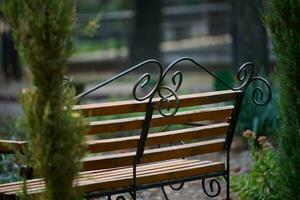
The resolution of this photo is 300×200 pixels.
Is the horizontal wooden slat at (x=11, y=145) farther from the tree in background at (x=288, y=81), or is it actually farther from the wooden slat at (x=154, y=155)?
the tree in background at (x=288, y=81)

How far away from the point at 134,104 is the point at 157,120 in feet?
0.79

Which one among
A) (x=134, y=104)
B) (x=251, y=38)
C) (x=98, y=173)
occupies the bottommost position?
(x=251, y=38)

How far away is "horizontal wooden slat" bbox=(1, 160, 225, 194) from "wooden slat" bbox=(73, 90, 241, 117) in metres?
0.41

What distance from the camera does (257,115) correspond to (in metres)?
9.27

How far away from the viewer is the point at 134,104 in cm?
520

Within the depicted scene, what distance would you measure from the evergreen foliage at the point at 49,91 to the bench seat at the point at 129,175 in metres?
0.26

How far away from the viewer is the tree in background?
498cm

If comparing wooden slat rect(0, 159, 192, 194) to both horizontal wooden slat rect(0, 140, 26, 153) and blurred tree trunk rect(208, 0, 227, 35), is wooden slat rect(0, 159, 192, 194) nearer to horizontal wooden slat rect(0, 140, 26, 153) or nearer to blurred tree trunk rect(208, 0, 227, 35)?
horizontal wooden slat rect(0, 140, 26, 153)

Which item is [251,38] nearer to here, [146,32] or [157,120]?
[157,120]

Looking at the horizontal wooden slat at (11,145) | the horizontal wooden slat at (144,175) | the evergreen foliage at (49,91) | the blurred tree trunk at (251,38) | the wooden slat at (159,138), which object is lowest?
the blurred tree trunk at (251,38)

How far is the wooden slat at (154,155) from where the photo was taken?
5.11 meters

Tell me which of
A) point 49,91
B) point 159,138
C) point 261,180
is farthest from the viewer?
point 261,180

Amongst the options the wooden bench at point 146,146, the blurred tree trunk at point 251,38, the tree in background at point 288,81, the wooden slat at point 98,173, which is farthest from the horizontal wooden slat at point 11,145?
the blurred tree trunk at point 251,38

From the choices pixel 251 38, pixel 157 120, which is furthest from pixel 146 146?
pixel 251 38
